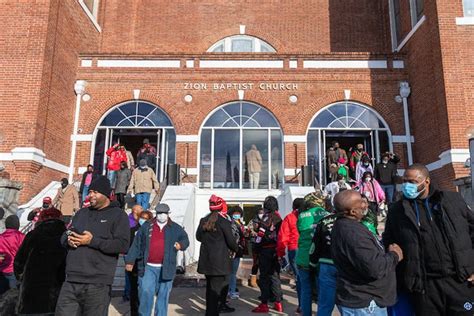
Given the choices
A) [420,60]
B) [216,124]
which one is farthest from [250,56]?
[420,60]

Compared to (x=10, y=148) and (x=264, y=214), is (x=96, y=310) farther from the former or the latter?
(x=10, y=148)

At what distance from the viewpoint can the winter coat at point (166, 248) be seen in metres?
5.40

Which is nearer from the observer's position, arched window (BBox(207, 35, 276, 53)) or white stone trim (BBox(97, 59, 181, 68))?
white stone trim (BBox(97, 59, 181, 68))

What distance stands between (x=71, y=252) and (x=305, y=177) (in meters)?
10.5

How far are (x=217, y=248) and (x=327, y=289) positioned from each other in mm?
1732

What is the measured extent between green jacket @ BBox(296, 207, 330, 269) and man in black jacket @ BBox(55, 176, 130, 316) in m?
2.44

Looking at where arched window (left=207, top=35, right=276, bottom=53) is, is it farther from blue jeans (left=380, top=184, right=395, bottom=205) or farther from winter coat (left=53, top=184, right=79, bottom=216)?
winter coat (left=53, top=184, right=79, bottom=216)

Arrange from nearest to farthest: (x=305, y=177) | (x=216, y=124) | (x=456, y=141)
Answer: (x=456, y=141)
(x=305, y=177)
(x=216, y=124)

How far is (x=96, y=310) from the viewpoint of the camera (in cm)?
381

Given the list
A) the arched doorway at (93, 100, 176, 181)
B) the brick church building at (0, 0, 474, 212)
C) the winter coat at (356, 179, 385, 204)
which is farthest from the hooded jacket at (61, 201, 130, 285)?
the arched doorway at (93, 100, 176, 181)

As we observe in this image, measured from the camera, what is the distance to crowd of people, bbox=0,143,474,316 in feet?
10.3

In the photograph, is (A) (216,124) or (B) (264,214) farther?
(A) (216,124)

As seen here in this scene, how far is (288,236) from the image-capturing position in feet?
20.1

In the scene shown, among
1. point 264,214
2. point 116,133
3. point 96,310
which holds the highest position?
point 116,133
